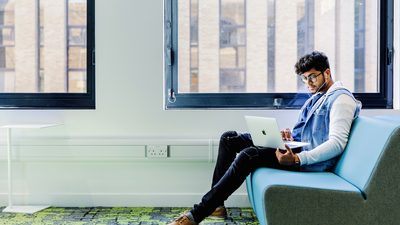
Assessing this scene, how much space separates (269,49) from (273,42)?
6 centimetres

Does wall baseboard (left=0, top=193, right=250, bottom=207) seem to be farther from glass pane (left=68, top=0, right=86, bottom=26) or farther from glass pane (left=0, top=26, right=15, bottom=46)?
glass pane (left=68, top=0, right=86, bottom=26)

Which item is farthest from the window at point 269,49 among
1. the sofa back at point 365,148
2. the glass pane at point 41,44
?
the sofa back at point 365,148

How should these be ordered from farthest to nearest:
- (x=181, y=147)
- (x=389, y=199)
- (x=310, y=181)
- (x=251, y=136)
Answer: (x=181, y=147)
(x=251, y=136)
(x=310, y=181)
(x=389, y=199)

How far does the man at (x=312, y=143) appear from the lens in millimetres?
2369

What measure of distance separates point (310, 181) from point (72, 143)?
1.78 metres

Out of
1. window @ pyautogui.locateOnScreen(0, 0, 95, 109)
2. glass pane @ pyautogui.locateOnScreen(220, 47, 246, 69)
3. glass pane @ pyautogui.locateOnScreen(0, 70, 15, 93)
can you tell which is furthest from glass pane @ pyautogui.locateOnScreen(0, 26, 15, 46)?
glass pane @ pyautogui.locateOnScreen(220, 47, 246, 69)

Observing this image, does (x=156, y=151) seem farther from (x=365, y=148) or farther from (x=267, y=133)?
(x=365, y=148)

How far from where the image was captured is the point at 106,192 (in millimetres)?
3236

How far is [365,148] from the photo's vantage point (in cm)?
210

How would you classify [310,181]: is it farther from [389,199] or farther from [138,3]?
[138,3]

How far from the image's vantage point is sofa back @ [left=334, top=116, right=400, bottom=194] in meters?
1.93

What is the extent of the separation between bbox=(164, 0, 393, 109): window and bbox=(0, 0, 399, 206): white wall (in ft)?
0.47

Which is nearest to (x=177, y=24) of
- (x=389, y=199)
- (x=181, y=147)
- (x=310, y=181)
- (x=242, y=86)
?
(x=242, y=86)

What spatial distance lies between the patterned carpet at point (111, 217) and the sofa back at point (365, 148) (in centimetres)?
82
